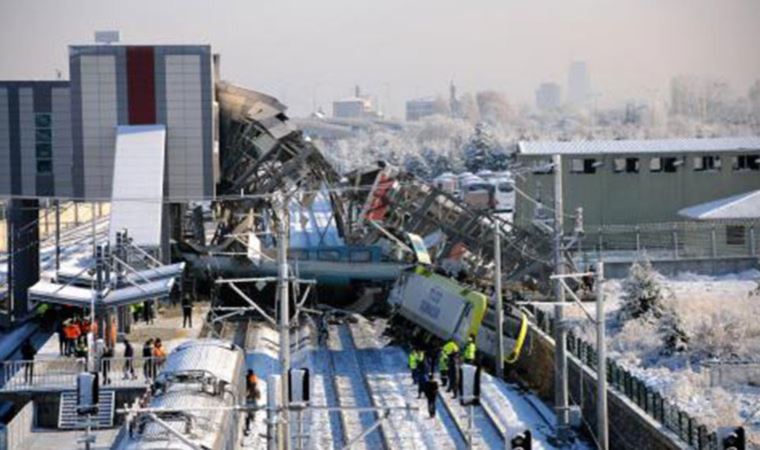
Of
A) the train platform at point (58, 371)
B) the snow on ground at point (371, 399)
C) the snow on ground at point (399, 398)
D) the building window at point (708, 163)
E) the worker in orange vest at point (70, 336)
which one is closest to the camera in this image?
the snow on ground at point (399, 398)

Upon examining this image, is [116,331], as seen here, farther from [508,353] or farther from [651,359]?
[651,359]

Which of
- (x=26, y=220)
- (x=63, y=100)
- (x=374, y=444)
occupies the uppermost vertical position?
(x=63, y=100)

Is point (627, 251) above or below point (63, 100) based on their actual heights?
below

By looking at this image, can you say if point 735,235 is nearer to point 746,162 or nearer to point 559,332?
point 746,162

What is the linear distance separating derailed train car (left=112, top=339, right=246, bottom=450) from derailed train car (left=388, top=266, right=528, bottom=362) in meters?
9.81

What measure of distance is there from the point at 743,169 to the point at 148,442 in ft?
160

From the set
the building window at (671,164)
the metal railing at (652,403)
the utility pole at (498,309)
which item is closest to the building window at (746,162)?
the building window at (671,164)

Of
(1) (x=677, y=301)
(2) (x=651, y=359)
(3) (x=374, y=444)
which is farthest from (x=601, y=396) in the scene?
(1) (x=677, y=301)

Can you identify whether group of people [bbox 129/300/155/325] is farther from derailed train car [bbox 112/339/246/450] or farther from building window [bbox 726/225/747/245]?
building window [bbox 726/225/747/245]

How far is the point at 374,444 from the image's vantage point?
1152 inches

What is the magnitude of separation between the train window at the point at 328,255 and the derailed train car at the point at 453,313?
9.70 m

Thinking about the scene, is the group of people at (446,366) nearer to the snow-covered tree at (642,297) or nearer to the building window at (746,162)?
the snow-covered tree at (642,297)

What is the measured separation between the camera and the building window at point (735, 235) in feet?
188

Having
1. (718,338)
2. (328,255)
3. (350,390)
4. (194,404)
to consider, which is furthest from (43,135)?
(194,404)
